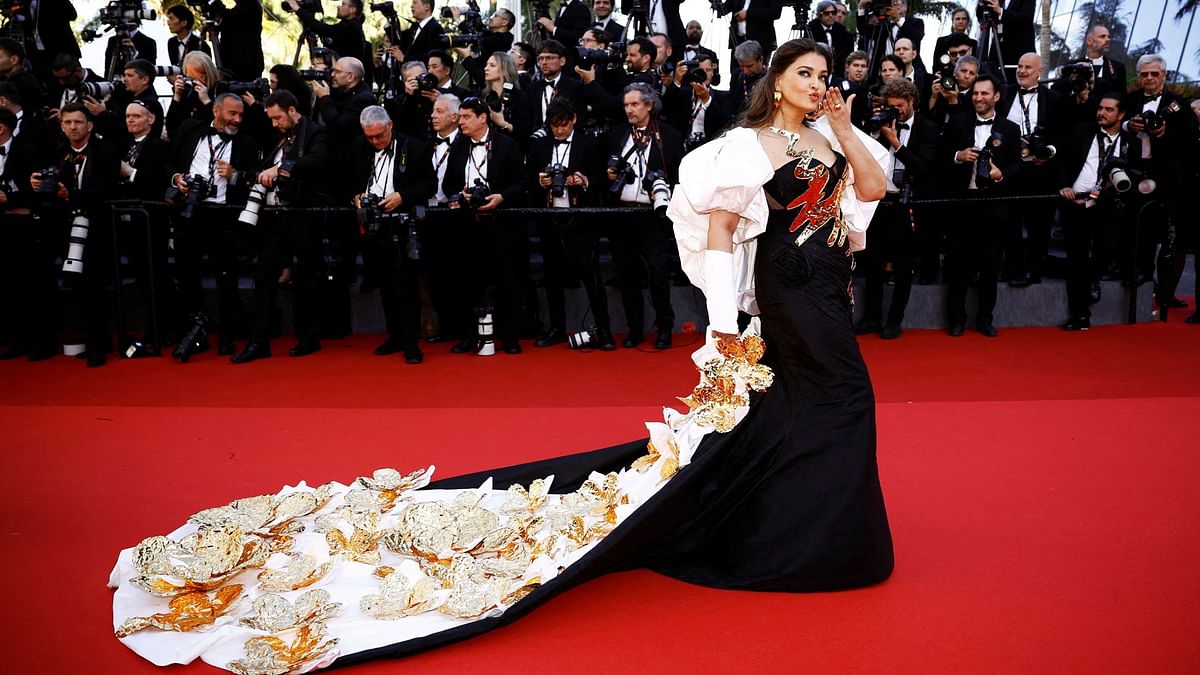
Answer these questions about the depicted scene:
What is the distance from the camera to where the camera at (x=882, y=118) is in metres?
6.50

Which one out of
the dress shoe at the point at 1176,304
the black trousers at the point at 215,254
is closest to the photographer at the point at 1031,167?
the dress shoe at the point at 1176,304

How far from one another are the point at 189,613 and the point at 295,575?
29 centimetres

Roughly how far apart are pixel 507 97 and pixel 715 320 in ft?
15.6

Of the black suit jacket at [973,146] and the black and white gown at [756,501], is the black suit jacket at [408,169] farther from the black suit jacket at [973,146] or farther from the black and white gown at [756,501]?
the black and white gown at [756,501]

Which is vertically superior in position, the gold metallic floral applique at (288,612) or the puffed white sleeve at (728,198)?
the puffed white sleeve at (728,198)

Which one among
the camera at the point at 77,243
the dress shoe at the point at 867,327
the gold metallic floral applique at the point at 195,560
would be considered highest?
the camera at the point at 77,243

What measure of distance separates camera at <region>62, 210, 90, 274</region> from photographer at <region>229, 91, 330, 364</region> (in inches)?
40.8

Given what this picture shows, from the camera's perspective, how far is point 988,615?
271cm

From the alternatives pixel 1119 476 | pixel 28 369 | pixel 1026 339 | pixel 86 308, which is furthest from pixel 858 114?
pixel 28 369

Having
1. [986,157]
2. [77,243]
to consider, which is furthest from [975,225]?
[77,243]

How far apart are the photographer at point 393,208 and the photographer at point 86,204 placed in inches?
62.0

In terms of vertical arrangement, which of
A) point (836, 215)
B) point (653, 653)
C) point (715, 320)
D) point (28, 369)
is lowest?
point (28, 369)

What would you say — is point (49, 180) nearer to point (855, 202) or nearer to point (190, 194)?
point (190, 194)

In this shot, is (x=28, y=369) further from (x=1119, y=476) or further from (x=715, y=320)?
(x=1119, y=476)
